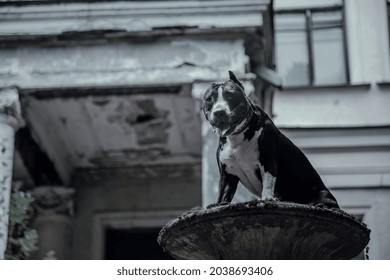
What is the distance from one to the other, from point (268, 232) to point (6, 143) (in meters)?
4.48

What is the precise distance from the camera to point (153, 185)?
11180 mm

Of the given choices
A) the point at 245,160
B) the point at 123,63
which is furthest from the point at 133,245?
the point at 245,160

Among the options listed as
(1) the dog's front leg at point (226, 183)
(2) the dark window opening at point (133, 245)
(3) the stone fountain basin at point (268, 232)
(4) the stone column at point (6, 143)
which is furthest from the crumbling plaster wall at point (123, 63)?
(3) the stone fountain basin at point (268, 232)

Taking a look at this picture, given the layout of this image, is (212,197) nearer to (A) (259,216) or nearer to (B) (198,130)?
(B) (198,130)

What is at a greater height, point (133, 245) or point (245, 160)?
point (133, 245)

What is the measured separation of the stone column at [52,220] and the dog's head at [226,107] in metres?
6.11

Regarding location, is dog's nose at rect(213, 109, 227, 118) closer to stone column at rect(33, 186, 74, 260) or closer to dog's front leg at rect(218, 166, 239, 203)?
dog's front leg at rect(218, 166, 239, 203)

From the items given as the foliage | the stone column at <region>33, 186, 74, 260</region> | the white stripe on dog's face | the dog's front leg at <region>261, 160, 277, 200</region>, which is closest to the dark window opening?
the stone column at <region>33, 186, 74, 260</region>

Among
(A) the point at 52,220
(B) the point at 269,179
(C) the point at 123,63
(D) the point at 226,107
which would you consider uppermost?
(C) the point at 123,63

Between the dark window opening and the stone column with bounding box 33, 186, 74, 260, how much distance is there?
68 cm

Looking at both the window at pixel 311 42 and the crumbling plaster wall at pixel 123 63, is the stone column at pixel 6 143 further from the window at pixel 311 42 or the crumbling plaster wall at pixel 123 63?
the window at pixel 311 42

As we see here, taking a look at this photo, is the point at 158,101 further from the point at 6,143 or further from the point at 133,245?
the point at 133,245

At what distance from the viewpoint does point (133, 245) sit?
11422 millimetres
